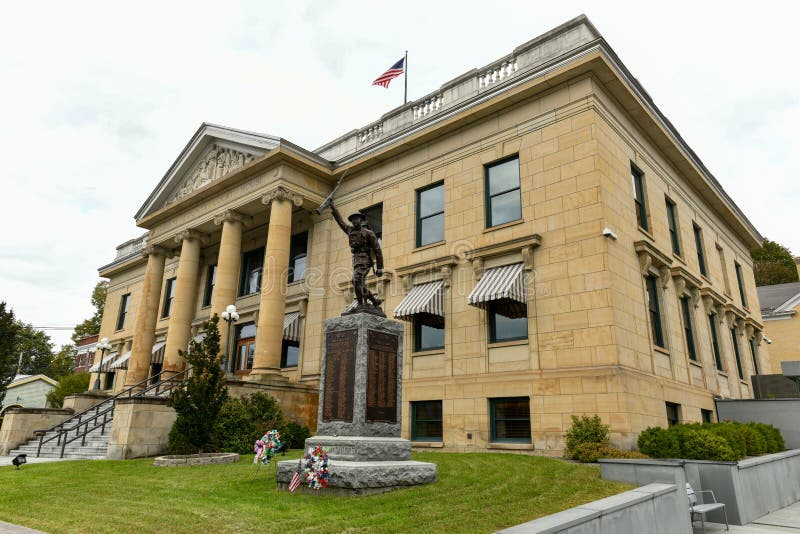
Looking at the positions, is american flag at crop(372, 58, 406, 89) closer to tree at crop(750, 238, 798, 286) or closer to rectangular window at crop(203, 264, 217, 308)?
rectangular window at crop(203, 264, 217, 308)

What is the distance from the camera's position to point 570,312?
51.3 ft

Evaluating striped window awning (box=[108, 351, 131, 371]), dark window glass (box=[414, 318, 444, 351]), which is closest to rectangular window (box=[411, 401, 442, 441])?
dark window glass (box=[414, 318, 444, 351])

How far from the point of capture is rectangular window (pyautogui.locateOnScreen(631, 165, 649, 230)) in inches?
750

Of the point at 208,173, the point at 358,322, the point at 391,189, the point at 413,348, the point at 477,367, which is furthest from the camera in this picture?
the point at 208,173

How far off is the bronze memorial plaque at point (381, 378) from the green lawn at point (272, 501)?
60.6 inches

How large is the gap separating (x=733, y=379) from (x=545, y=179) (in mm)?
14190

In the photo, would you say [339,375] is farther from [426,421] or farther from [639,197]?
[639,197]

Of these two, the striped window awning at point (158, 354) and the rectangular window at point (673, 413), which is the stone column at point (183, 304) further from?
the rectangular window at point (673, 413)

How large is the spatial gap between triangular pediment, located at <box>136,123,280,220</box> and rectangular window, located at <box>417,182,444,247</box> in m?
7.10

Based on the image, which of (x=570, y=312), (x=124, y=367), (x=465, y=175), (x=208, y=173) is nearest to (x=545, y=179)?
(x=465, y=175)

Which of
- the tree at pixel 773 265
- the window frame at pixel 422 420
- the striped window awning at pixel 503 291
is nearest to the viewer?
the striped window awning at pixel 503 291

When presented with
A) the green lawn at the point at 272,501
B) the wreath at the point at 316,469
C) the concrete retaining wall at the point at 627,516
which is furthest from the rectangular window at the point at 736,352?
the wreath at the point at 316,469

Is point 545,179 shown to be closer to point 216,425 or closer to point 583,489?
point 583,489

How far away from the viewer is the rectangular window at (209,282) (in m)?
31.2
